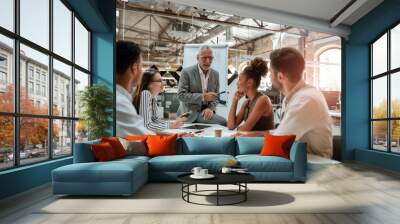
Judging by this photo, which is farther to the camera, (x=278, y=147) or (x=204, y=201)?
(x=278, y=147)

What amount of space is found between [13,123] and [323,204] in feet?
13.4

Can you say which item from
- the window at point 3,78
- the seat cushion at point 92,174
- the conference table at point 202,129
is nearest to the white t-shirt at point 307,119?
the conference table at point 202,129

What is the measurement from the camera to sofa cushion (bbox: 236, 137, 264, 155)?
6.90 m

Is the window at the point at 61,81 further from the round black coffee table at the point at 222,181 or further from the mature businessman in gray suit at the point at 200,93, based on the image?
the round black coffee table at the point at 222,181

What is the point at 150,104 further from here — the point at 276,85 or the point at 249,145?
the point at 276,85

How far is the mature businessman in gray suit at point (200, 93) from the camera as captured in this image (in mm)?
8781

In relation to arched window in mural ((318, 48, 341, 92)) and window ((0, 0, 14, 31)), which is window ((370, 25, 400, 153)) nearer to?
arched window in mural ((318, 48, 341, 92))

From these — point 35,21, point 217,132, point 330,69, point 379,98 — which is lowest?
Answer: point 217,132

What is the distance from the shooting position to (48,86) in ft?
20.1

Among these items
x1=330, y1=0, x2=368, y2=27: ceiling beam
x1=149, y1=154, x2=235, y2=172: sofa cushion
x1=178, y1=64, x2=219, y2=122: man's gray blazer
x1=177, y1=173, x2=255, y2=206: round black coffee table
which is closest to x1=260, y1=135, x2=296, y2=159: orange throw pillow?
x1=149, y1=154, x2=235, y2=172: sofa cushion

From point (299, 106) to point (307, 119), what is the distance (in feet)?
1.18

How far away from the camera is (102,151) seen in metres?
5.62

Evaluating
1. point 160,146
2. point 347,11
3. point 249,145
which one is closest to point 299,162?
point 249,145

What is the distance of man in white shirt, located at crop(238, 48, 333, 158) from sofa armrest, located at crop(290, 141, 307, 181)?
104 inches
